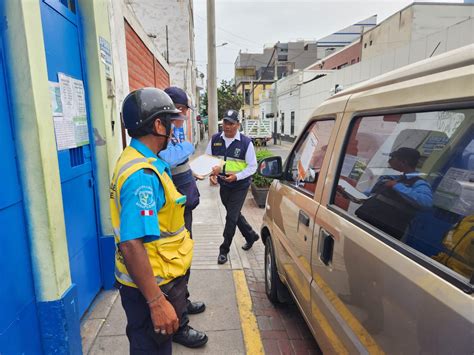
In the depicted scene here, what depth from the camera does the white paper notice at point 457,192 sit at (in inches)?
46.8

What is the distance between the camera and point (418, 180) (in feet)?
4.68

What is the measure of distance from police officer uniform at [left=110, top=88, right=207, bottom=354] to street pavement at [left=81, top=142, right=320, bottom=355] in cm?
Answer: 107

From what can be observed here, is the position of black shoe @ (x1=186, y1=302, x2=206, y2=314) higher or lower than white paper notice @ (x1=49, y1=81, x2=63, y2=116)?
lower

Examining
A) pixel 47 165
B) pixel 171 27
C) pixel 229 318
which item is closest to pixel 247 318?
pixel 229 318

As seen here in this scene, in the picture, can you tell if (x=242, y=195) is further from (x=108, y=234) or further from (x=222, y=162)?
(x=108, y=234)

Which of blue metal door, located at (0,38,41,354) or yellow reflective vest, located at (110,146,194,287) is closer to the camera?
yellow reflective vest, located at (110,146,194,287)

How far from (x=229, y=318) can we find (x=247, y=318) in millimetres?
166

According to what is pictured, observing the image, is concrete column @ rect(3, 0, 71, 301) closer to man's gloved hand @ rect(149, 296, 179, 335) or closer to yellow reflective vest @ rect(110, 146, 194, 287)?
yellow reflective vest @ rect(110, 146, 194, 287)

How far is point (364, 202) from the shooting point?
1667 mm

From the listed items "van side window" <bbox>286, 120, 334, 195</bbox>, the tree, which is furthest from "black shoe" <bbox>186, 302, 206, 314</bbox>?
the tree

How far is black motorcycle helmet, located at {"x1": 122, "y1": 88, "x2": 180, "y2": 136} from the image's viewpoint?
1.63m

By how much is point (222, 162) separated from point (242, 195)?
1.63ft

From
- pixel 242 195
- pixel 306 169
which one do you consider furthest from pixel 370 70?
pixel 306 169

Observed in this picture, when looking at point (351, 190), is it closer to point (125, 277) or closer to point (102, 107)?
point (125, 277)
